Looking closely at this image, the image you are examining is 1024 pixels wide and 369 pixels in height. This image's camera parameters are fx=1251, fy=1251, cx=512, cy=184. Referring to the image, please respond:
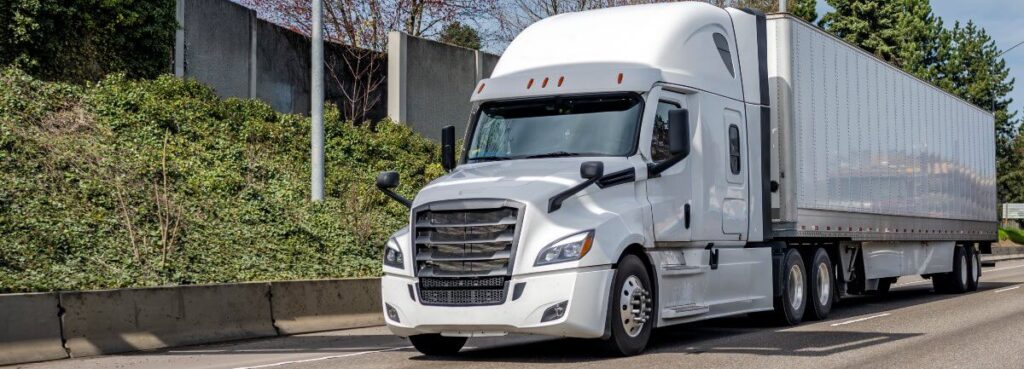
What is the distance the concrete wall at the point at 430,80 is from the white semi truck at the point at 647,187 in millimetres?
12503

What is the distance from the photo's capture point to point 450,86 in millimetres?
31094

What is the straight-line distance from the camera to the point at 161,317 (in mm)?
13344

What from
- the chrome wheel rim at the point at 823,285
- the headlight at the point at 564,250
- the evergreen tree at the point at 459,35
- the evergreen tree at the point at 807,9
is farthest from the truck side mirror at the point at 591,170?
the evergreen tree at the point at 807,9

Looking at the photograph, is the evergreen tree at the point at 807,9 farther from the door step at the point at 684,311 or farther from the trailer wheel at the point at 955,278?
the door step at the point at 684,311

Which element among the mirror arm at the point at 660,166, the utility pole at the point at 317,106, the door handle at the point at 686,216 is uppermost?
the utility pole at the point at 317,106

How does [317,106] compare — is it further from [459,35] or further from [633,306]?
[459,35]

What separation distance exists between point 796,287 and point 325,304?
20.2 ft

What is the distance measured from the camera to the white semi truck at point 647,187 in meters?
11.1

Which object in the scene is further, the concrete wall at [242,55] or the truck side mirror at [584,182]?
the concrete wall at [242,55]

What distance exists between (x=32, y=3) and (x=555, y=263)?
13.3 m

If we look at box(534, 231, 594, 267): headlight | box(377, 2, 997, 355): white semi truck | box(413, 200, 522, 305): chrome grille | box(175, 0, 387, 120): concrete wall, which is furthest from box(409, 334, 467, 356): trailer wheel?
box(175, 0, 387, 120): concrete wall

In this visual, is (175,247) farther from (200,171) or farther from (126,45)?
(126,45)

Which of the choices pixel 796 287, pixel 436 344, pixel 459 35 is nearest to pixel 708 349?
pixel 436 344

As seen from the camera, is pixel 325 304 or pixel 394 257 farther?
pixel 325 304
